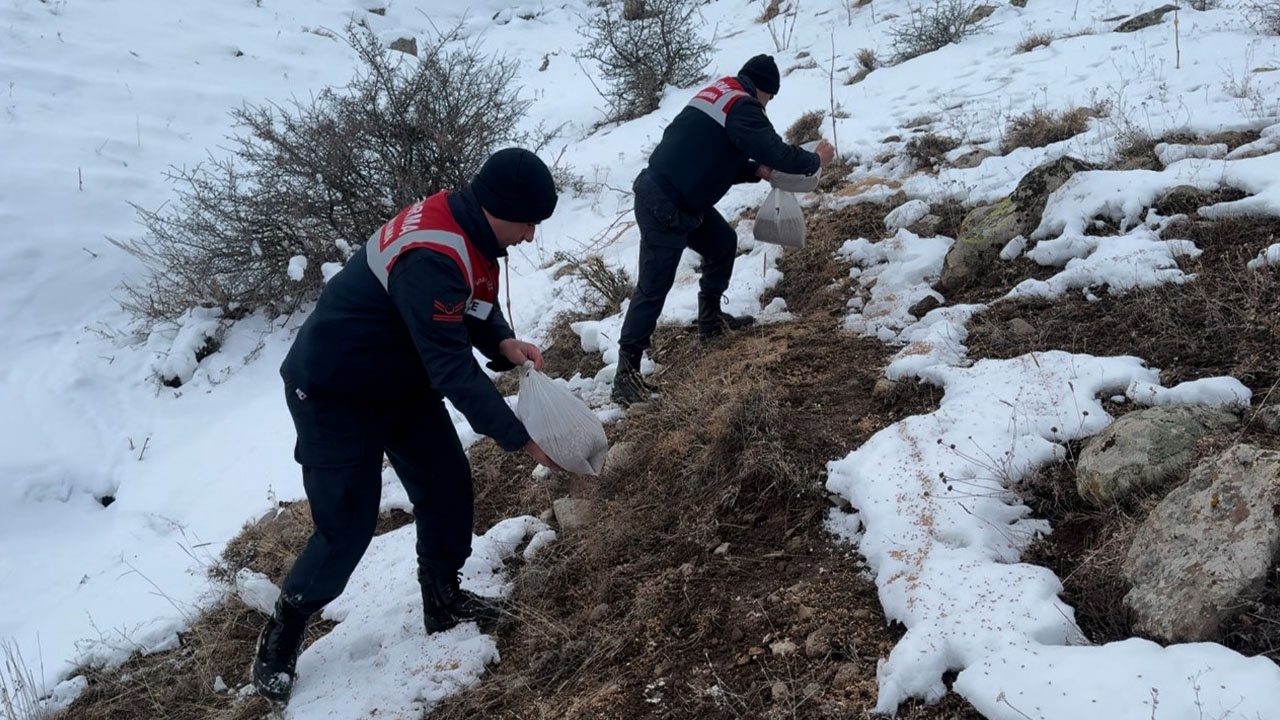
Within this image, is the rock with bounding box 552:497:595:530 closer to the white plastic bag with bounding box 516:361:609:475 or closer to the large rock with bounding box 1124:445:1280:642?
the white plastic bag with bounding box 516:361:609:475

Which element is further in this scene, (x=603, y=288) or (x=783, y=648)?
(x=603, y=288)

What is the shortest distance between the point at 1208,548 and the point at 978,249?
3020 millimetres

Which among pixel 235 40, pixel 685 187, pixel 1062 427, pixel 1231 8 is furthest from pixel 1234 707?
pixel 235 40

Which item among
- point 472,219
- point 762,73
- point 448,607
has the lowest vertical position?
point 448,607

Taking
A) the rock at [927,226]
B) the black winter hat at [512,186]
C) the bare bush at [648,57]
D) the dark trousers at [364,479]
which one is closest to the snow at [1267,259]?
the rock at [927,226]

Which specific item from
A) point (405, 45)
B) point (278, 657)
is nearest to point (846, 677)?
point (278, 657)

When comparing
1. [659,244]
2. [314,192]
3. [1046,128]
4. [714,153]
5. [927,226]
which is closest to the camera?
[714,153]

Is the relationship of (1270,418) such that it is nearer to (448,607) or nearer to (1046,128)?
(448,607)

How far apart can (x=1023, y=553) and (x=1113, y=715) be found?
795 mm

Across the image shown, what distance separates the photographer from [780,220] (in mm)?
5320

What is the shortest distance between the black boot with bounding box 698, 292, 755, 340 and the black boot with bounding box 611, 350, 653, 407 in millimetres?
583

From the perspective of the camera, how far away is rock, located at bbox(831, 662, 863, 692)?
243cm

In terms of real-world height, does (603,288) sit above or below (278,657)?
below

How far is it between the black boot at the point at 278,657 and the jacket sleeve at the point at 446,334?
116 cm
